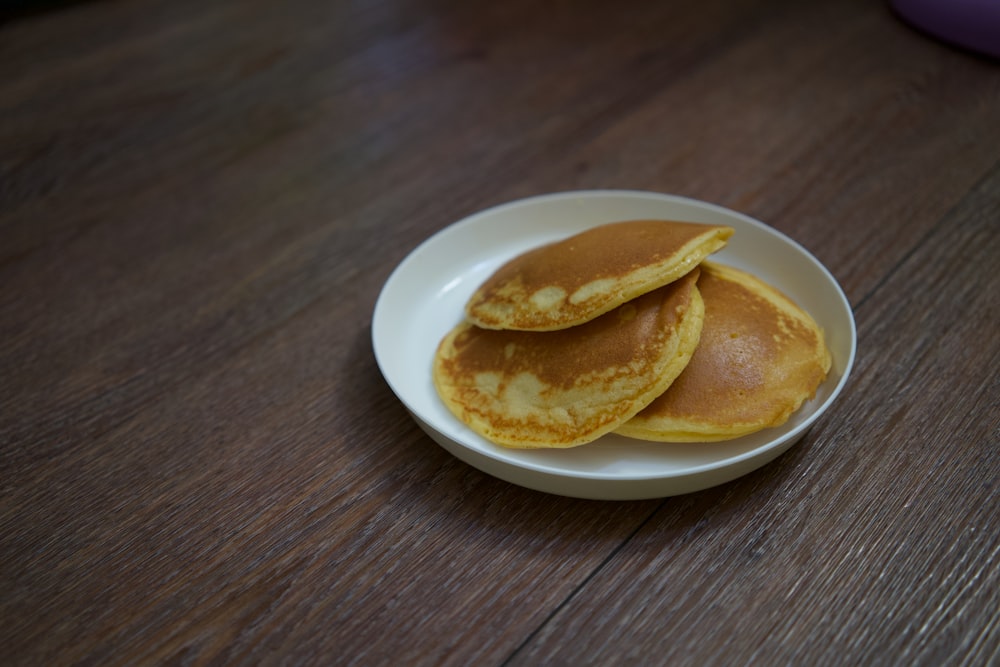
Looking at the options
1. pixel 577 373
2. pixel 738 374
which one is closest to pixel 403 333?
pixel 577 373

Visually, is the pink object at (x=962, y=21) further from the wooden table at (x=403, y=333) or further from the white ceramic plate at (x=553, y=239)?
the white ceramic plate at (x=553, y=239)

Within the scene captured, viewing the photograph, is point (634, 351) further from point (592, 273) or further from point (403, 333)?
point (403, 333)

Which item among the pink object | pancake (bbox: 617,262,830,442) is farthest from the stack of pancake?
the pink object

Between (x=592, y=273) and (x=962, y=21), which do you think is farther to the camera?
(x=962, y=21)

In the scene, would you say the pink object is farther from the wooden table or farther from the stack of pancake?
the stack of pancake

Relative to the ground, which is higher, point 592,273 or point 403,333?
point 592,273

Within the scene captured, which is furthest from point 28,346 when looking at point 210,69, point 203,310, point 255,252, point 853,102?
point 853,102

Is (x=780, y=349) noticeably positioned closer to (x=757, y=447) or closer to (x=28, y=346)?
(x=757, y=447)
